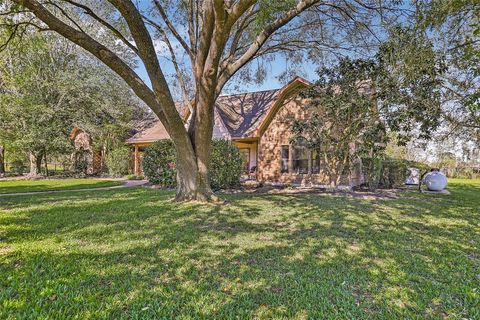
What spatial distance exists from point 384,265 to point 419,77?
7.66m

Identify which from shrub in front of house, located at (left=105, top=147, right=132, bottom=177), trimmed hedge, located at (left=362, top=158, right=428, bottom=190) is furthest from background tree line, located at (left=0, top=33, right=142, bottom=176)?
trimmed hedge, located at (left=362, top=158, right=428, bottom=190)

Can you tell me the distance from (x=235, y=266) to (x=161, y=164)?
434 inches

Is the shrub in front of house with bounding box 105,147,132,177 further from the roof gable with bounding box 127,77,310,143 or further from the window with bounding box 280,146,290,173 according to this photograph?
the window with bounding box 280,146,290,173

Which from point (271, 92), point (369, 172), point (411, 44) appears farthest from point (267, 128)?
point (411, 44)

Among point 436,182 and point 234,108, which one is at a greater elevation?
point 234,108

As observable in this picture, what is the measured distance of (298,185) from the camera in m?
15.3

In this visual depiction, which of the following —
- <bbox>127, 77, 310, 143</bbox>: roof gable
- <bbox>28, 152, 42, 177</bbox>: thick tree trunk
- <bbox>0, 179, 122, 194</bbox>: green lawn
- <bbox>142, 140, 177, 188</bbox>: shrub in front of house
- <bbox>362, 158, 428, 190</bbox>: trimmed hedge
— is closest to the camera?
<bbox>0, 179, 122, 194</bbox>: green lawn

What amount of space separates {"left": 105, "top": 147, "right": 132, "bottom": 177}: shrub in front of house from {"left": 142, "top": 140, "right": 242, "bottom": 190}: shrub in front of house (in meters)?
6.93

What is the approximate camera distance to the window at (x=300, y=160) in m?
15.7

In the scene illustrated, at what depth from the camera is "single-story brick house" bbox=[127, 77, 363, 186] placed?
15.3 meters

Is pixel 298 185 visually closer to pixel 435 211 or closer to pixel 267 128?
pixel 267 128

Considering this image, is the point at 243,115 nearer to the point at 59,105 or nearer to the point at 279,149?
the point at 279,149

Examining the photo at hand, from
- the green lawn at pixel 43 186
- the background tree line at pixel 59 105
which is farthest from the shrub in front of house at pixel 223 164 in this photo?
the background tree line at pixel 59 105

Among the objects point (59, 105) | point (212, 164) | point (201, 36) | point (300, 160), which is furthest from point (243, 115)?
point (59, 105)
